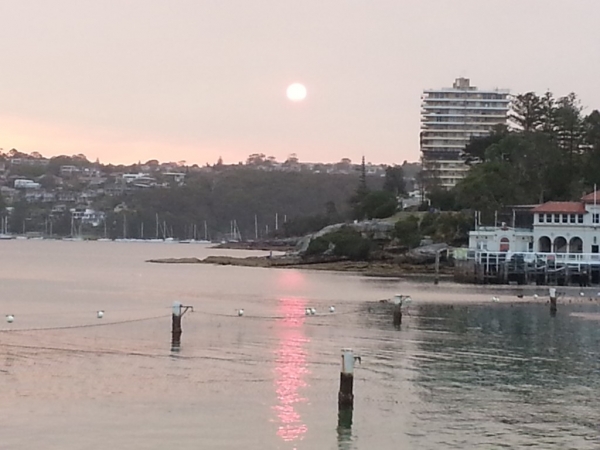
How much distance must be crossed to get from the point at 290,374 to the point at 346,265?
78866 mm

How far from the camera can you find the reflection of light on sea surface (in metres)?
24.5

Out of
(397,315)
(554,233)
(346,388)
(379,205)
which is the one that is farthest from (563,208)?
(346,388)

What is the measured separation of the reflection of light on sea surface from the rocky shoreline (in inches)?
1936

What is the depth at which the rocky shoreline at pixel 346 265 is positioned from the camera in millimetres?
100688

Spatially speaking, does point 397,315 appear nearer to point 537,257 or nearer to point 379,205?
point 537,257

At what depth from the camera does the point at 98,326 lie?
44969 millimetres

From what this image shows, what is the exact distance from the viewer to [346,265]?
362ft

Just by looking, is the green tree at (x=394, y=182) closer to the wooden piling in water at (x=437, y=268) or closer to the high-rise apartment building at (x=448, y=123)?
the high-rise apartment building at (x=448, y=123)

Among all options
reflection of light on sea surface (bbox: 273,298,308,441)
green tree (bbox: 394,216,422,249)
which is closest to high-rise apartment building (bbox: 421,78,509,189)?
green tree (bbox: 394,216,422,249)

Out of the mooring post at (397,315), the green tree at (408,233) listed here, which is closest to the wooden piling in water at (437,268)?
the green tree at (408,233)

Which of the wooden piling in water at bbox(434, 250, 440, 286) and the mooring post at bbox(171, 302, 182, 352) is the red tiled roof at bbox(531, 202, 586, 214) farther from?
the mooring post at bbox(171, 302, 182, 352)

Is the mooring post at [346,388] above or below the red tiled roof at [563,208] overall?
below

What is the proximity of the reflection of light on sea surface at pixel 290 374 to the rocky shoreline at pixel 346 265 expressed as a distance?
1936 inches

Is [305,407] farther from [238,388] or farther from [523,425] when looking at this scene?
[523,425]
